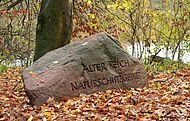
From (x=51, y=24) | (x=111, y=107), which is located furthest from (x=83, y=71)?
(x=51, y=24)

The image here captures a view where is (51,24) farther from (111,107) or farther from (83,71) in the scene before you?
(111,107)

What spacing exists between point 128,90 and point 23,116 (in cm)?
252

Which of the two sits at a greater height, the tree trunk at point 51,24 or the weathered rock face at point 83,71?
the tree trunk at point 51,24

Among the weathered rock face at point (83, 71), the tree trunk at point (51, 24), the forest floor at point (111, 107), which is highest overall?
the tree trunk at point (51, 24)

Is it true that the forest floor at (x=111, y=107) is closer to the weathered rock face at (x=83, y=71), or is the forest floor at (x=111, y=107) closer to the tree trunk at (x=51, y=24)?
the weathered rock face at (x=83, y=71)

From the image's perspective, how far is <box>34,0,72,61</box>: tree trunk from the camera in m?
7.89

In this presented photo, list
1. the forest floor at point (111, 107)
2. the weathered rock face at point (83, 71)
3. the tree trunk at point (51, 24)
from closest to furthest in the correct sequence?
1. the forest floor at point (111, 107)
2. the weathered rock face at point (83, 71)
3. the tree trunk at point (51, 24)

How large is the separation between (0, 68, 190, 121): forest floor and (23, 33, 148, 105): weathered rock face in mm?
179

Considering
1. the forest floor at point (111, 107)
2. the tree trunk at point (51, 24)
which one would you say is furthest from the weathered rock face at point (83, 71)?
the tree trunk at point (51, 24)

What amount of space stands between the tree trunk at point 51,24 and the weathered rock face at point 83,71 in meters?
1.32

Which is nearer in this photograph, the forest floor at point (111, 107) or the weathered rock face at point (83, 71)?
the forest floor at point (111, 107)

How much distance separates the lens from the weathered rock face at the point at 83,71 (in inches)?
228

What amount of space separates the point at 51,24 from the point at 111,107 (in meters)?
3.49

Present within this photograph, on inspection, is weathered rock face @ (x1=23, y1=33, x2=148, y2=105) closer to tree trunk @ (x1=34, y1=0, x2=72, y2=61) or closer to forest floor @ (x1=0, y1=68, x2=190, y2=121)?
forest floor @ (x1=0, y1=68, x2=190, y2=121)
